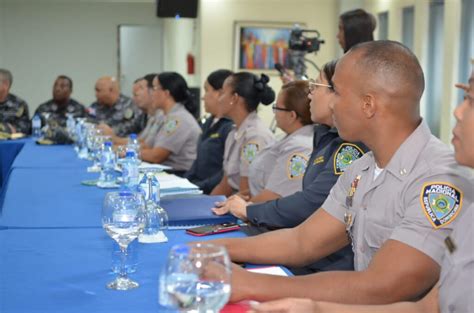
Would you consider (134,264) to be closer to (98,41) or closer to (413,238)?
(413,238)

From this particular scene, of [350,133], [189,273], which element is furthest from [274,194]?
[189,273]

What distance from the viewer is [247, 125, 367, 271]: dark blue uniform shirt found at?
2295mm

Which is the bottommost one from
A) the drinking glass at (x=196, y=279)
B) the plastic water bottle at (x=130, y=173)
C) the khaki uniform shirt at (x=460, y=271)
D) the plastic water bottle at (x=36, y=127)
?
the plastic water bottle at (x=36, y=127)

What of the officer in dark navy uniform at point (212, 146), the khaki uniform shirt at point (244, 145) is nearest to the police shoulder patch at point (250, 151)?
the khaki uniform shirt at point (244, 145)

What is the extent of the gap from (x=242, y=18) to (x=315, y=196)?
6505 mm

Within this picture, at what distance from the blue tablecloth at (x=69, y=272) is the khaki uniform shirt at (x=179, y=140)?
9.15 ft

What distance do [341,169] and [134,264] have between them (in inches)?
36.3

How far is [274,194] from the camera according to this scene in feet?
9.43

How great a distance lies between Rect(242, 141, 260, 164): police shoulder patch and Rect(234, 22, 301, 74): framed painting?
203 inches

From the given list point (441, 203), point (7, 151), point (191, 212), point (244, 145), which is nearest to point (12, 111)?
point (7, 151)

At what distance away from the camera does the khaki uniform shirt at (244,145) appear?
354 cm

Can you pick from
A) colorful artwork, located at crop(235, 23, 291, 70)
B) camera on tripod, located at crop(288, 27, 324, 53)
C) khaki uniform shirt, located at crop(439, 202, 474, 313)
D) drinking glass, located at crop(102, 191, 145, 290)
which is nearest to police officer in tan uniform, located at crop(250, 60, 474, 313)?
khaki uniform shirt, located at crop(439, 202, 474, 313)

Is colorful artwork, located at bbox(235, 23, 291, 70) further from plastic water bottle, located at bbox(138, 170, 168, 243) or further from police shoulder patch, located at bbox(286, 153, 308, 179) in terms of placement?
plastic water bottle, located at bbox(138, 170, 168, 243)

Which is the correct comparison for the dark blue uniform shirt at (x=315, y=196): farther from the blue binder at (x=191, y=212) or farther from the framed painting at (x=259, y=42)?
the framed painting at (x=259, y=42)
